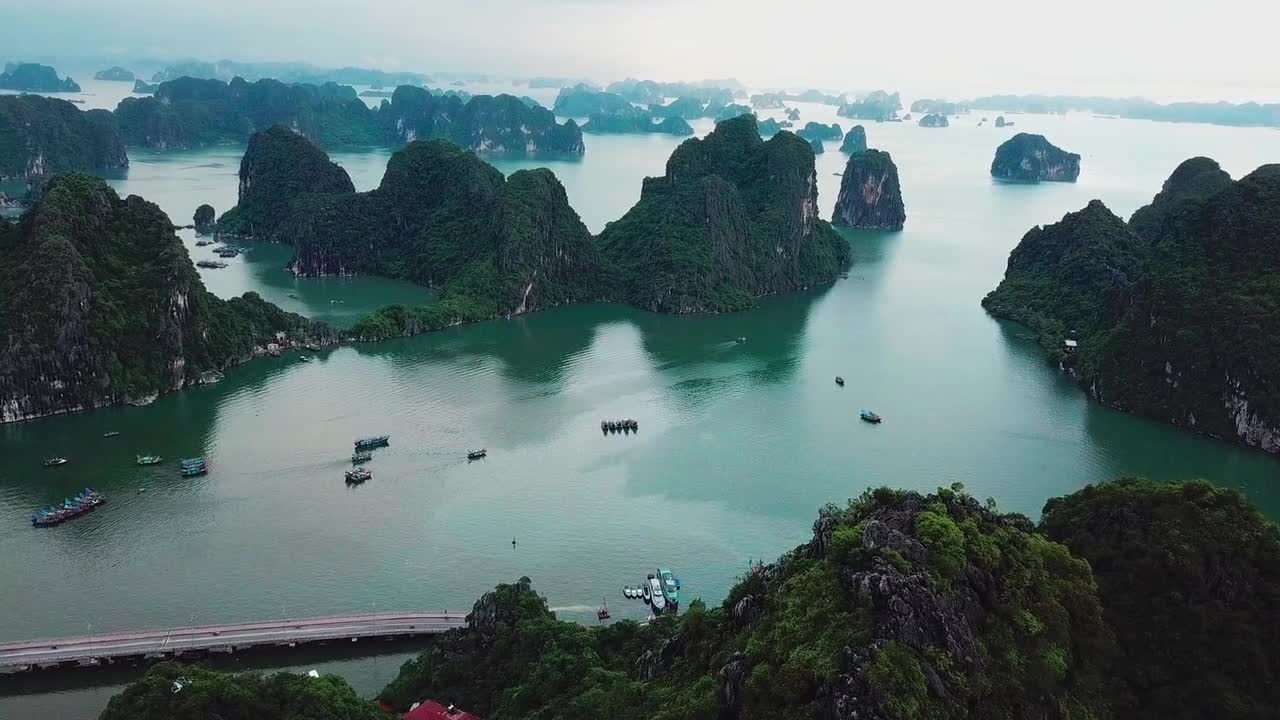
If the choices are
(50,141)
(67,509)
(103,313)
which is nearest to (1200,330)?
(67,509)

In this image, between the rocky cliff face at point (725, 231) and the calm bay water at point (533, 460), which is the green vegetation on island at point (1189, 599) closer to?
the calm bay water at point (533, 460)

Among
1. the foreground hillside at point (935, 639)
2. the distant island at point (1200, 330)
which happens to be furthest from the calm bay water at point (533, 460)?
the foreground hillside at point (935, 639)

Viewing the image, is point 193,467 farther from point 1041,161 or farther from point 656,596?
point 1041,161

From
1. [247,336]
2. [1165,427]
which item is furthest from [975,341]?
[247,336]

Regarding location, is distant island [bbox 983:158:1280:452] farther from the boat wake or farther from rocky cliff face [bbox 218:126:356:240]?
rocky cliff face [bbox 218:126:356:240]

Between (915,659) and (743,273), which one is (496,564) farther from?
(743,273)

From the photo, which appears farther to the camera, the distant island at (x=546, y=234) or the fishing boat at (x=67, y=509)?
the distant island at (x=546, y=234)

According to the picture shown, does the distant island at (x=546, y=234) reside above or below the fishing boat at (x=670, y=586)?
above
